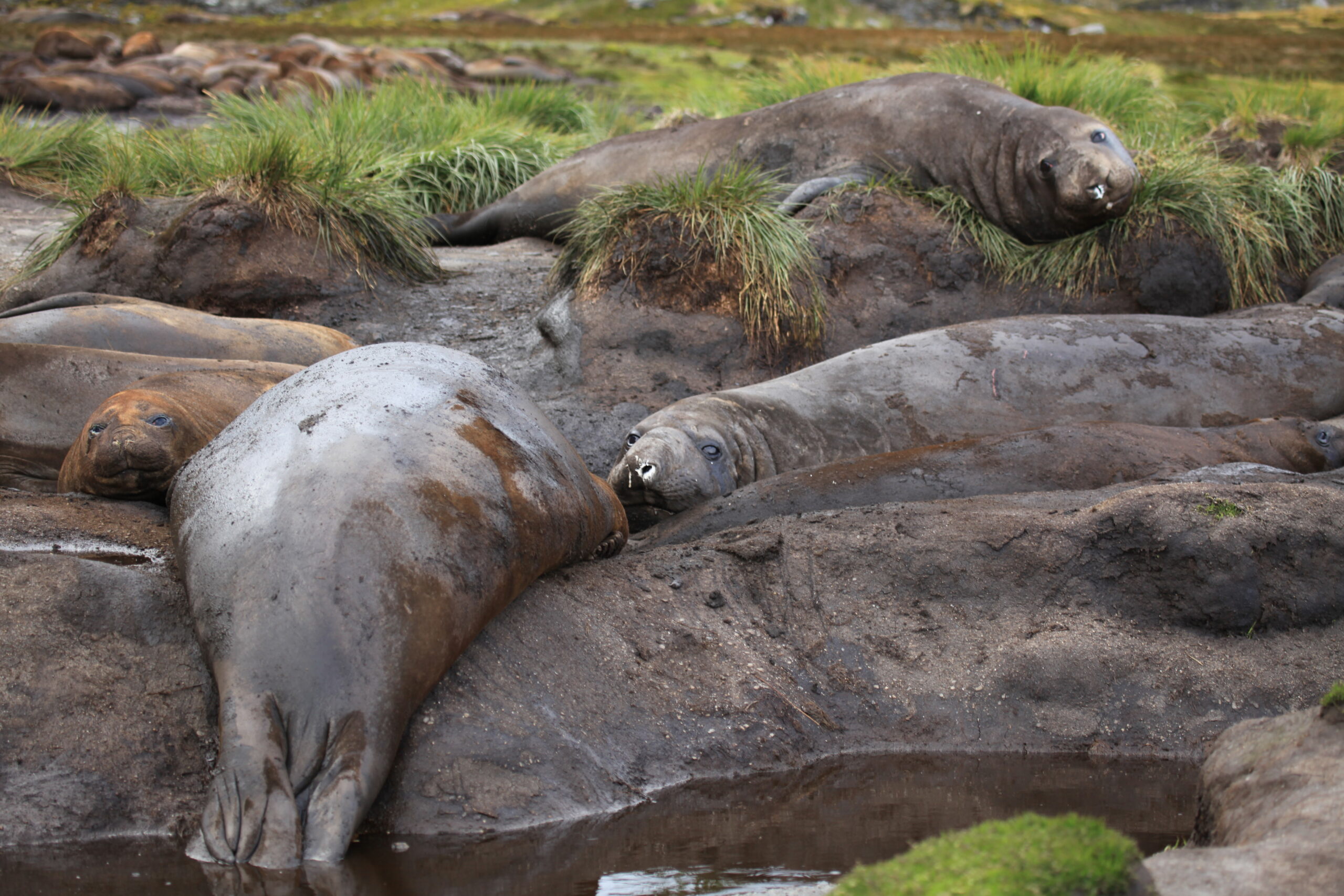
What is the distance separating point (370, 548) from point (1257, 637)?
Result: 2894 millimetres

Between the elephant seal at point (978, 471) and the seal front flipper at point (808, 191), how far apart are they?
3293 millimetres

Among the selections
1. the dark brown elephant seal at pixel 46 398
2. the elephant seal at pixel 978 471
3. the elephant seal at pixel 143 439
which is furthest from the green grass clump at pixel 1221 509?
the dark brown elephant seal at pixel 46 398

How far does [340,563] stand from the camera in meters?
3.20

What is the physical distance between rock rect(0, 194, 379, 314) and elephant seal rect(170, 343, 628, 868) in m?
4.18

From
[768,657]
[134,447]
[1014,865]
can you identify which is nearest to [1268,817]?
[1014,865]

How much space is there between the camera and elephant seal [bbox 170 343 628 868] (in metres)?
2.98

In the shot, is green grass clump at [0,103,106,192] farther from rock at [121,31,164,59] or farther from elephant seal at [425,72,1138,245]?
rock at [121,31,164,59]

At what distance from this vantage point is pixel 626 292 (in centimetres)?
746

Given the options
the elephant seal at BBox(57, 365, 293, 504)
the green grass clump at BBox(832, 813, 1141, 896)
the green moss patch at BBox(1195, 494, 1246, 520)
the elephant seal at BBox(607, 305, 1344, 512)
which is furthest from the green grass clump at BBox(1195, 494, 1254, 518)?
the elephant seal at BBox(57, 365, 293, 504)

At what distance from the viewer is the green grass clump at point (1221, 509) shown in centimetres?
406

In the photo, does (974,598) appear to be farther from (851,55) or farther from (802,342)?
(851,55)

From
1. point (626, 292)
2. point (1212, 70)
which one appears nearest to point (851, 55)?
point (1212, 70)

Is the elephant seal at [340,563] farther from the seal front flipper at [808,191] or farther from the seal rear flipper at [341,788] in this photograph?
the seal front flipper at [808,191]

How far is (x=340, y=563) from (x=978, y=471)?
2855 mm
